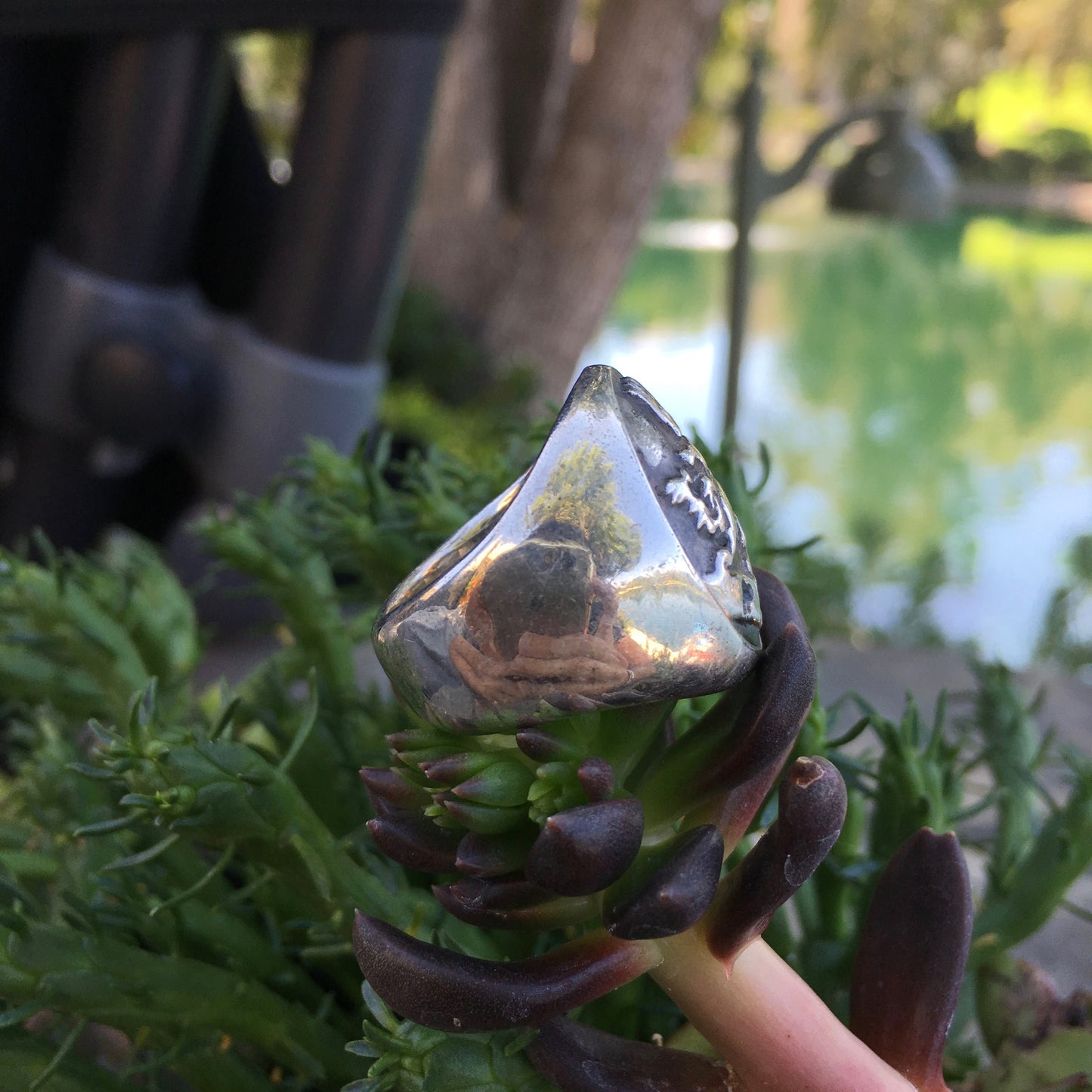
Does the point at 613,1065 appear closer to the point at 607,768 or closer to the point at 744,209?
the point at 607,768

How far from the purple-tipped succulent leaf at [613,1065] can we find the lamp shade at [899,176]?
1.50 meters

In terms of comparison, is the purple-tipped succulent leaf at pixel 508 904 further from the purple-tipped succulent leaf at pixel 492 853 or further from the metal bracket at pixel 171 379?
the metal bracket at pixel 171 379

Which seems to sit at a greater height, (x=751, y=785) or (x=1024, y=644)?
(x=751, y=785)

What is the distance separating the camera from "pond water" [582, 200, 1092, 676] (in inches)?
76.5

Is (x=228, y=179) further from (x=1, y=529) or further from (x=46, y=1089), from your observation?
(x=46, y=1089)

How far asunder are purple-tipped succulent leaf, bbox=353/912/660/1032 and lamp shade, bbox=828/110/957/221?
1.53m

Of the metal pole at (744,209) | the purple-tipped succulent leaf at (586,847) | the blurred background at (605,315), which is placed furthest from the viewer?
the metal pole at (744,209)

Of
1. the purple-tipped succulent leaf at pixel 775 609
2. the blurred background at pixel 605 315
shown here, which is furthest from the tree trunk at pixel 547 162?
the purple-tipped succulent leaf at pixel 775 609

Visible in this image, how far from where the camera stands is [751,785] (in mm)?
247

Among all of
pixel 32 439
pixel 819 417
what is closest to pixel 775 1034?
pixel 32 439

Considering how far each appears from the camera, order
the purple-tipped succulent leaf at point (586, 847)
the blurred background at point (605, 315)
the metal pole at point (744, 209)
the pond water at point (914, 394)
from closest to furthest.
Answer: the purple-tipped succulent leaf at point (586, 847)
the blurred background at point (605, 315)
the metal pole at point (744, 209)
the pond water at point (914, 394)

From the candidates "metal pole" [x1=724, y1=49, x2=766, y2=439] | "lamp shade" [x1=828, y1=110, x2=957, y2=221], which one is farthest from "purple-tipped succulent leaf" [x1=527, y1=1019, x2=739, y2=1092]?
"lamp shade" [x1=828, y1=110, x2=957, y2=221]

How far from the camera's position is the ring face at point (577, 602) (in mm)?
222

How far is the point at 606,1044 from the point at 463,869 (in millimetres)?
76
